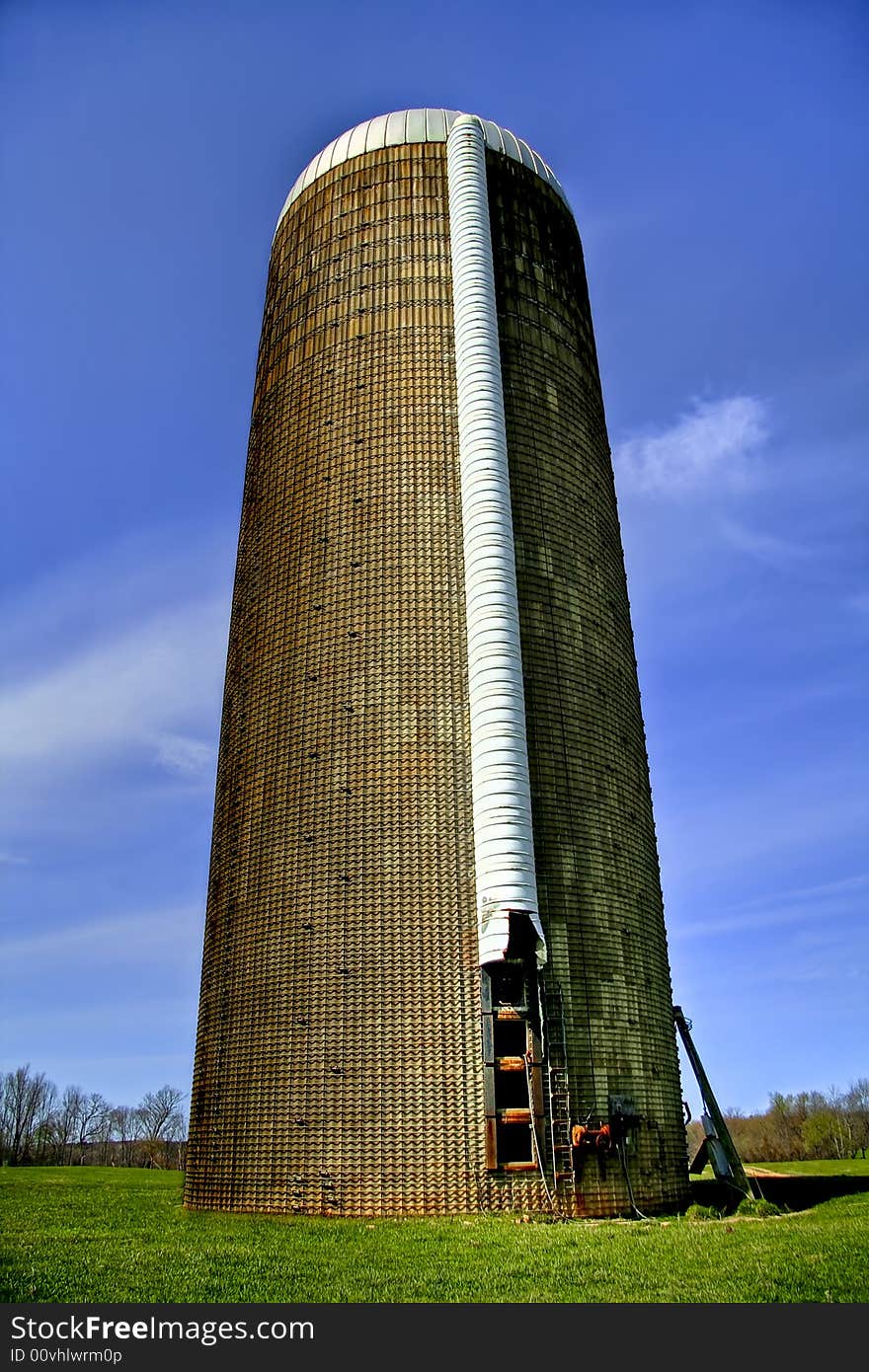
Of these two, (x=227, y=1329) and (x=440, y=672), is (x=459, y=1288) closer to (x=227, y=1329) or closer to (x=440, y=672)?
(x=227, y=1329)

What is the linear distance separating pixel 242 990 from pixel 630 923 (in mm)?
7885

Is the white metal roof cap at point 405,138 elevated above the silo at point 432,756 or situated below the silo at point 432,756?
above

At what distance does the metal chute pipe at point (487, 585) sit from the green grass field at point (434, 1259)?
501cm

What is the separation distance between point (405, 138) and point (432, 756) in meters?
16.9

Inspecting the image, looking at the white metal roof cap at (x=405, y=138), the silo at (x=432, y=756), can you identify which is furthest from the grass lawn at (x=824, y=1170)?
the white metal roof cap at (x=405, y=138)

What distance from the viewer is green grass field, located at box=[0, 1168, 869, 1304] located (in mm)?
9469

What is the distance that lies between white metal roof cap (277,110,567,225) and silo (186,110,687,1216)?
0.47ft

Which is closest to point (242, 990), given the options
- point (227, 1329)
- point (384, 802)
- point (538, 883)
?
point (384, 802)

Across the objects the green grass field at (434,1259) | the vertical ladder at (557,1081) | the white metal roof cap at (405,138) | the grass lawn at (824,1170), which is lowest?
the green grass field at (434,1259)

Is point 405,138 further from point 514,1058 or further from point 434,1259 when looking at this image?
point 434,1259

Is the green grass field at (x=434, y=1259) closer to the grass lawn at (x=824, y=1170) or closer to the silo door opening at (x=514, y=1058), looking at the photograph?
the silo door opening at (x=514, y=1058)

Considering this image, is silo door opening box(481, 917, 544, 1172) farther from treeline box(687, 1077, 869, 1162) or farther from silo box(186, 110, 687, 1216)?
treeline box(687, 1077, 869, 1162)

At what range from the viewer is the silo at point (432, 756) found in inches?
702

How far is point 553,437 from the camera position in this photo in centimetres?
2434
